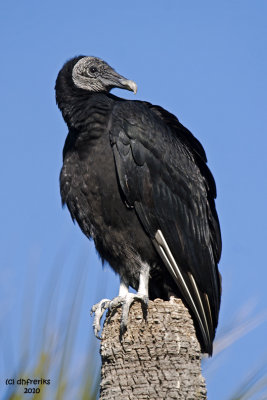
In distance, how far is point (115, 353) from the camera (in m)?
3.19

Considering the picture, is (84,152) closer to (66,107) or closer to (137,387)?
(66,107)

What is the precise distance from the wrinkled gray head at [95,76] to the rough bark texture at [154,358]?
2416 millimetres

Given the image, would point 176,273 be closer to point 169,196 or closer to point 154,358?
point 169,196

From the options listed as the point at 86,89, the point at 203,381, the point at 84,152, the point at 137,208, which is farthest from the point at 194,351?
the point at 86,89

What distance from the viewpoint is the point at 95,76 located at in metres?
5.43

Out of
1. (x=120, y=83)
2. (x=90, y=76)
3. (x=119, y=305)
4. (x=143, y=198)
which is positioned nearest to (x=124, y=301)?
(x=119, y=305)

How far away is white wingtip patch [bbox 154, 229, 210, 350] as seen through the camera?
397cm

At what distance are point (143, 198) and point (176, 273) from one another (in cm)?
55

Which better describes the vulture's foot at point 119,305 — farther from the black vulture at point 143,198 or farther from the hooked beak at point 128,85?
the hooked beak at point 128,85

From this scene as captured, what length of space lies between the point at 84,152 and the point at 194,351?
1779 mm

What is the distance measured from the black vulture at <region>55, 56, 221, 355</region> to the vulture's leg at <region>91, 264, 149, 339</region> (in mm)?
11

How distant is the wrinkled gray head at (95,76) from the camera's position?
5.28 meters

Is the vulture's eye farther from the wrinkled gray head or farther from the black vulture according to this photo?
the black vulture

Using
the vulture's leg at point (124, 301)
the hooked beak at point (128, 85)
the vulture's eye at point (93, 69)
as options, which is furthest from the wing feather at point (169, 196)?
the vulture's eye at point (93, 69)
